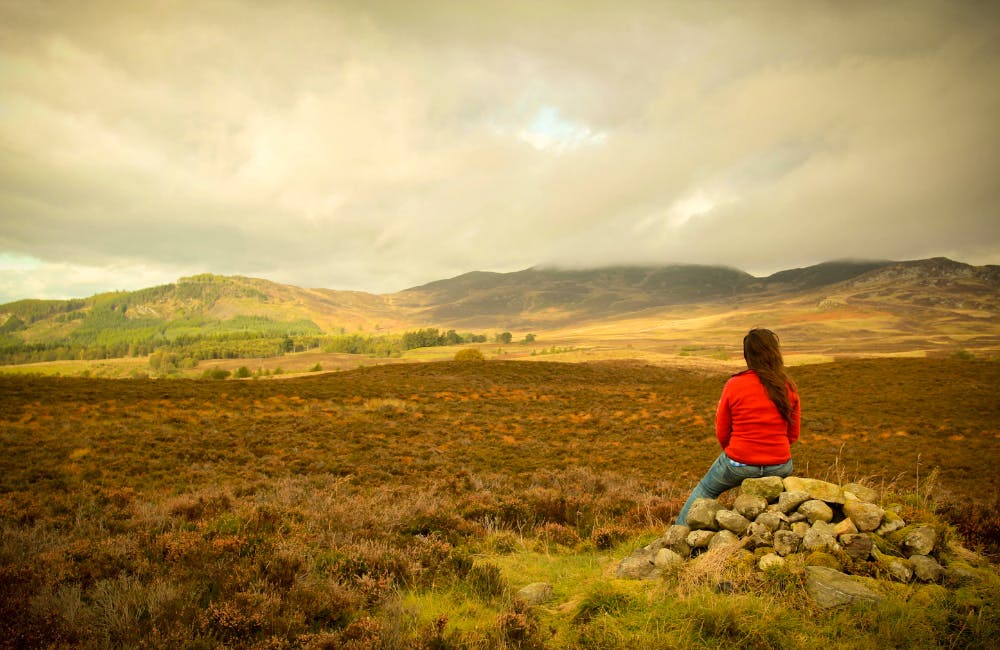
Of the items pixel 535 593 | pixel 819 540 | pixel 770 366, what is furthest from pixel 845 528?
pixel 535 593

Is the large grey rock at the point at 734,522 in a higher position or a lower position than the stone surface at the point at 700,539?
higher

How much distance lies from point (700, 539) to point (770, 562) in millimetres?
796

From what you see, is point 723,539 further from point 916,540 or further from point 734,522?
point 916,540

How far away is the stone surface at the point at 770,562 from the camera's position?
14.5 ft

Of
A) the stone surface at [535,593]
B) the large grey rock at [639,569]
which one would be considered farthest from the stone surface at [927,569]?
the stone surface at [535,593]

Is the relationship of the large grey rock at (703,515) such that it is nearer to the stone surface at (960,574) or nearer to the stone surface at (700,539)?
the stone surface at (700,539)

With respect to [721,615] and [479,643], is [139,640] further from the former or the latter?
[721,615]

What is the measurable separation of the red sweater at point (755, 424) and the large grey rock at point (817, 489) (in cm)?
32

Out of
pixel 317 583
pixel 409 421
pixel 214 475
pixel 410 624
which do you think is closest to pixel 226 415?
pixel 409 421

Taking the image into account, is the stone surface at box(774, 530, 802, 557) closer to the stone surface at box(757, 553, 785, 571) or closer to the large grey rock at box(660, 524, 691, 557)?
the stone surface at box(757, 553, 785, 571)

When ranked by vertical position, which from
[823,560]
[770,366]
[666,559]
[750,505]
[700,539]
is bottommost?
[666,559]

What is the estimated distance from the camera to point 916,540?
440 cm

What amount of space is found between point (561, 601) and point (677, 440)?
54.4ft

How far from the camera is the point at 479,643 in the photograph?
382cm
